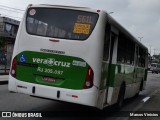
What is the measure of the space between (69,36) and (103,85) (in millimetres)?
1520

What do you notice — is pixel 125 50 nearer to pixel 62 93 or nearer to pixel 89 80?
pixel 89 80

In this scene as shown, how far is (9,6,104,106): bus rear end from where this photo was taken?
896 cm

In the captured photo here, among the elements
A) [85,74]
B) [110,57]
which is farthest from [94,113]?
[85,74]

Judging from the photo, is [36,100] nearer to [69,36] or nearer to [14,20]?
[69,36]

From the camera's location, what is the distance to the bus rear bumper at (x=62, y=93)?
8789 millimetres

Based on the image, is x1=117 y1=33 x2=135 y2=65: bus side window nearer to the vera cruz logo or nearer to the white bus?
the white bus

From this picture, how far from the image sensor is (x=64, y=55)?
9.16 metres

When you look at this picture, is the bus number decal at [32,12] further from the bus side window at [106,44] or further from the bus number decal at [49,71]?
the bus side window at [106,44]

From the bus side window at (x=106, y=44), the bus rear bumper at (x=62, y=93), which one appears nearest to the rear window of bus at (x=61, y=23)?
the bus side window at (x=106, y=44)

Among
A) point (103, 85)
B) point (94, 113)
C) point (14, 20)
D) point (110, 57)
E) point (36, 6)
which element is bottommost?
point (94, 113)

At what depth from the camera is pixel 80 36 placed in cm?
922

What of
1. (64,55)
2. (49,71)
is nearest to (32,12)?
(64,55)

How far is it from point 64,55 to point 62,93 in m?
0.93

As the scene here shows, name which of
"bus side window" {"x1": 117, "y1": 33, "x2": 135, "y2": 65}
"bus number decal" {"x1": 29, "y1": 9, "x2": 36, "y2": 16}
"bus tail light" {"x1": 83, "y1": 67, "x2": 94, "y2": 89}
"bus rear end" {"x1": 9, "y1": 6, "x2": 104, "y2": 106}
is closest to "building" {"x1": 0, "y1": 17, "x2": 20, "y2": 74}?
"bus side window" {"x1": 117, "y1": 33, "x2": 135, "y2": 65}
